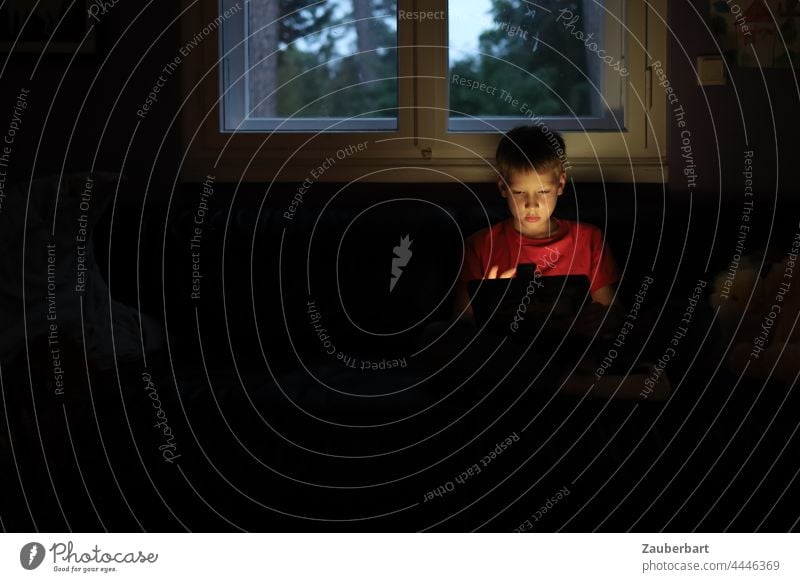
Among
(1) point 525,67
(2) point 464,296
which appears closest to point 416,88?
(1) point 525,67

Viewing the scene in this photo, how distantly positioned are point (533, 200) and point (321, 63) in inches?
21.1

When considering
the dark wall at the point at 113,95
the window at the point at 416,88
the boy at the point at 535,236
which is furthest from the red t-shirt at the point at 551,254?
the dark wall at the point at 113,95

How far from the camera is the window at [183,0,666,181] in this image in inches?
67.2

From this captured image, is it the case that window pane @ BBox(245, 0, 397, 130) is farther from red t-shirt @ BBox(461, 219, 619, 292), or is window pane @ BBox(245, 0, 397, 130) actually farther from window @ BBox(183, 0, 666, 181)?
red t-shirt @ BBox(461, 219, 619, 292)

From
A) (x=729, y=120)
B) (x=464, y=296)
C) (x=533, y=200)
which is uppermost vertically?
(x=729, y=120)

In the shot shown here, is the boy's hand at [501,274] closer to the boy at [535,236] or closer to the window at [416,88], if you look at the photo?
the boy at [535,236]

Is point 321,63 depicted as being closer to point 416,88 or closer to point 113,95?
point 416,88

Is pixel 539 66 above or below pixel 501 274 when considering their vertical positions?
above

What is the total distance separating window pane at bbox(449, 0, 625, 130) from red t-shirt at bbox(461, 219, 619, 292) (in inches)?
13.9

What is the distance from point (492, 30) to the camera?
1.73 metres

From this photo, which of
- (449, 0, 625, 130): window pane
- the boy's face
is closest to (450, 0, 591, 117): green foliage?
(449, 0, 625, 130): window pane

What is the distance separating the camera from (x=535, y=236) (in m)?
1.45

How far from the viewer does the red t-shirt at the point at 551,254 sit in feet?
4.67
